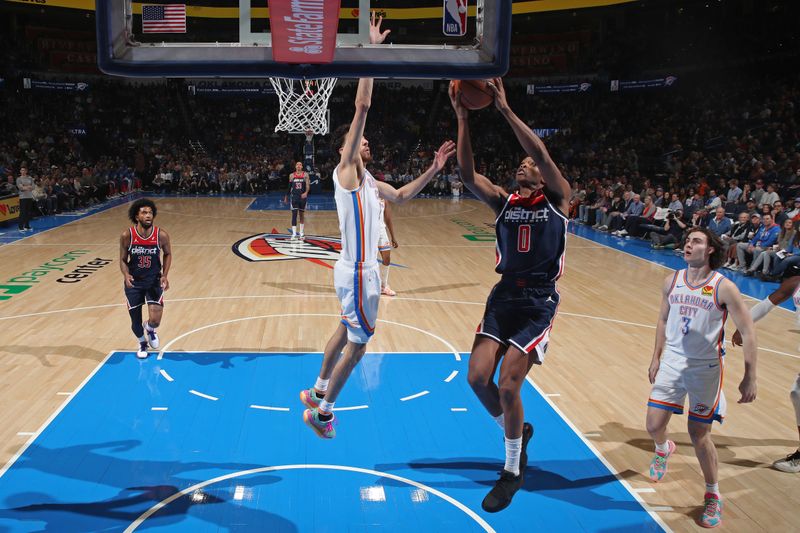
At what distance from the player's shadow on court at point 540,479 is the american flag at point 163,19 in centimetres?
317

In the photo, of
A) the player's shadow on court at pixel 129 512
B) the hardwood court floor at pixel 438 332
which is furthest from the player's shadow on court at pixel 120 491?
the hardwood court floor at pixel 438 332

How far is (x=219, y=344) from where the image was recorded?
306 inches

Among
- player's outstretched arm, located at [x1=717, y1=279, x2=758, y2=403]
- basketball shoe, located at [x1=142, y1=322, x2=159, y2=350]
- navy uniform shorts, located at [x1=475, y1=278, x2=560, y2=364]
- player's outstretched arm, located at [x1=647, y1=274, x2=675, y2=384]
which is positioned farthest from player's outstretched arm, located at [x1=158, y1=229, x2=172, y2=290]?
player's outstretched arm, located at [x1=717, y1=279, x2=758, y2=403]

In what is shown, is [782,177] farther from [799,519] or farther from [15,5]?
[15,5]

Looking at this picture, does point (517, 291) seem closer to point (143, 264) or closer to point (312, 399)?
point (312, 399)

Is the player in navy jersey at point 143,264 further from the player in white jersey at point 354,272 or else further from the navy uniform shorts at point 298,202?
the navy uniform shorts at point 298,202

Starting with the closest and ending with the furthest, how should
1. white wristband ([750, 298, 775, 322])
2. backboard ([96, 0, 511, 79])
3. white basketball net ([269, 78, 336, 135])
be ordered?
1. backboard ([96, 0, 511, 79])
2. white wristband ([750, 298, 775, 322])
3. white basketball net ([269, 78, 336, 135])

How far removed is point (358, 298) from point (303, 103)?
30.6 feet

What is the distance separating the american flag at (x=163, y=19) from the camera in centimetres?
374

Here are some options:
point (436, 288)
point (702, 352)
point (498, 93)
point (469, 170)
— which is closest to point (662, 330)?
point (702, 352)

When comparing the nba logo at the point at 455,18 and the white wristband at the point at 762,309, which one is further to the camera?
the white wristband at the point at 762,309

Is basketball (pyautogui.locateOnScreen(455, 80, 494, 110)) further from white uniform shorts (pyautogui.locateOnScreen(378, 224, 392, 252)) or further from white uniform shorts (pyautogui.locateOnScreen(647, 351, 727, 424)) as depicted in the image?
white uniform shorts (pyautogui.locateOnScreen(378, 224, 392, 252))

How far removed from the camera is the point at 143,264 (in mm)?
7105

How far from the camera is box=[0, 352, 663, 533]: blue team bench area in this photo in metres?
4.30
